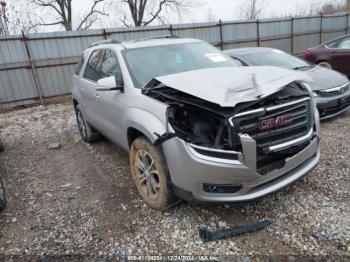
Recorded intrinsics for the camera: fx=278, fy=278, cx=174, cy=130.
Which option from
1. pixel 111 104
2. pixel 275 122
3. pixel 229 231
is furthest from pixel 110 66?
pixel 229 231

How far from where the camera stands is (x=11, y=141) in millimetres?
5961

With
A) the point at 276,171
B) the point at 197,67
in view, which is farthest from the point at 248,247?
Answer: the point at 197,67

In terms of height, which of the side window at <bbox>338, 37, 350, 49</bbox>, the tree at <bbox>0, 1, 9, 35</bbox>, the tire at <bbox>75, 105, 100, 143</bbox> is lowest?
the tire at <bbox>75, 105, 100, 143</bbox>

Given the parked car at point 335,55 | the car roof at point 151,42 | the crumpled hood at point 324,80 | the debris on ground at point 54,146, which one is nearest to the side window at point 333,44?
the parked car at point 335,55

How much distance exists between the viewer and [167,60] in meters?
3.54

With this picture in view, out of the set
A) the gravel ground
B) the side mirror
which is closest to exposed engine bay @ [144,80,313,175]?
the gravel ground

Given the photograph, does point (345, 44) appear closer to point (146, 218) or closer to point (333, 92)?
point (333, 92)

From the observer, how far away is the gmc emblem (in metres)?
2.32

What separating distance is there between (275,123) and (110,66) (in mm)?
2360

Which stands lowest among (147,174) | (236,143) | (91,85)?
(147,174)

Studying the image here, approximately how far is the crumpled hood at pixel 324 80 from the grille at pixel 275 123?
8.71 ft

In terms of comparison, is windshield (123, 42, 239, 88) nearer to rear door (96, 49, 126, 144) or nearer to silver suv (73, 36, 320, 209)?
silver suv (73, 36, 320, 209)

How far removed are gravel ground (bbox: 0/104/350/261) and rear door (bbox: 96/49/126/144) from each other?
0.68 m

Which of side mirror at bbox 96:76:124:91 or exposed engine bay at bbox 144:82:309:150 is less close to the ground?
side mirror at bbox 96:76:124:91
